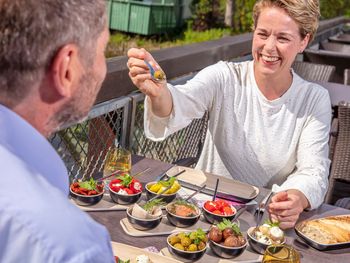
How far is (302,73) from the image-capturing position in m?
5.50

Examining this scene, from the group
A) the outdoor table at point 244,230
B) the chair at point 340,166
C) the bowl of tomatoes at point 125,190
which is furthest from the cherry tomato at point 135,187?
the chair at point 340,166

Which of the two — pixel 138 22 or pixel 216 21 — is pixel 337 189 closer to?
pixel 138 22

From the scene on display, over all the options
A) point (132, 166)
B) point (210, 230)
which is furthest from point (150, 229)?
point (132, 166)

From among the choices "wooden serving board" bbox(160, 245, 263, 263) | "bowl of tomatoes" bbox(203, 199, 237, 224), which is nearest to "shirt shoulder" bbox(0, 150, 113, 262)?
"wooden serving board" bbox(160, 245, 263, 263)

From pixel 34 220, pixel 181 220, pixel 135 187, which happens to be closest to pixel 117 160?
pixel 135 187

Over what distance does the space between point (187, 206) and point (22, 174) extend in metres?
1.17

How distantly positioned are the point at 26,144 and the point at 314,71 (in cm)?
495

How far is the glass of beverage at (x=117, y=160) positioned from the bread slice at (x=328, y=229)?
0.75m

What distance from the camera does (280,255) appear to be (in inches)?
62.4

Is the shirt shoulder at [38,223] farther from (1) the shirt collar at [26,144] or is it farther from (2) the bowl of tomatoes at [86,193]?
(2) the bowl of tomatoes at [86,193]

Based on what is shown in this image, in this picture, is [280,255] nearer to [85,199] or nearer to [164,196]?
[164,196]

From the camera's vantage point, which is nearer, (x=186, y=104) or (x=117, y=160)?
(x=117, y=160)

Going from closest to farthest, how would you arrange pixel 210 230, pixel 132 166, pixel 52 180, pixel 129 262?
pixel 52 180 → pixel 129 262 → pixel 210 230 → pixel 132 166

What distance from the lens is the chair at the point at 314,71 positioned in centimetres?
539
